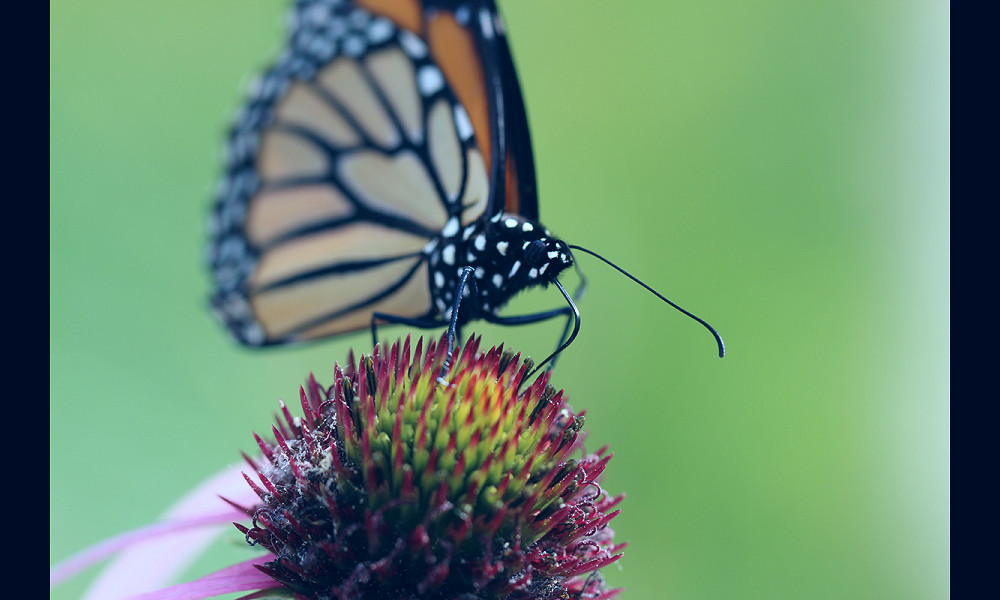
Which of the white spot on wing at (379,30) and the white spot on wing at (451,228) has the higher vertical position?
the white spot on wing at (379,30)

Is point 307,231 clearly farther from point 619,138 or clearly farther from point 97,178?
point 619,138

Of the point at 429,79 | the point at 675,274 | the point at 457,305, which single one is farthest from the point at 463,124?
the point at 675,274

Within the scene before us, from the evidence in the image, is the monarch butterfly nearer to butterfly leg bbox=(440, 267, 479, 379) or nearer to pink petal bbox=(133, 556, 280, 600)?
butterfly leg bbox=(440, 267, 479, 379)

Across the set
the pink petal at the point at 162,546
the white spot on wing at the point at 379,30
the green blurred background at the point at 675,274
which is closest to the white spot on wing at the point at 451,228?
the white spot on wing at the point at 379,30

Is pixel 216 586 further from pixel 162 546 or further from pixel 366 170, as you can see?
pixel 366 170

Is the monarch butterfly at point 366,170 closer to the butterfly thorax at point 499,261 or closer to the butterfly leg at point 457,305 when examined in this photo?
Answer: the butterfly thorax at point 499,261
